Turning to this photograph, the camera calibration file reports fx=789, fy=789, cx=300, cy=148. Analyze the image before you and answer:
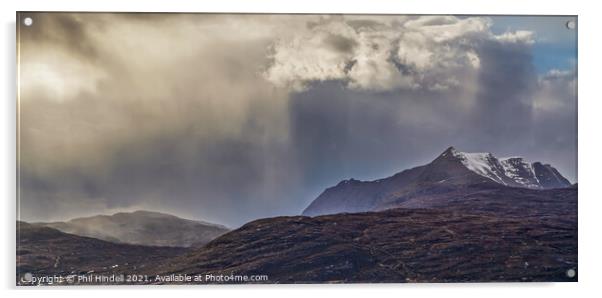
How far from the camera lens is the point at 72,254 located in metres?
3.68

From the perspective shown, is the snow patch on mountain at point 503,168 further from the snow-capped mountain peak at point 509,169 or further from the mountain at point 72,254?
the mountain at point 72,254

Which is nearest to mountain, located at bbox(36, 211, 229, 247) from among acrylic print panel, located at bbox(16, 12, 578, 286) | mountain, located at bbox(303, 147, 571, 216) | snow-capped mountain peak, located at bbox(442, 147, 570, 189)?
acrylic print panel, located at bbox(16, 12, 578, 286)

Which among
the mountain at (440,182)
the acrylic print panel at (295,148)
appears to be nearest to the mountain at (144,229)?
the acrylic print panel at (295,148)

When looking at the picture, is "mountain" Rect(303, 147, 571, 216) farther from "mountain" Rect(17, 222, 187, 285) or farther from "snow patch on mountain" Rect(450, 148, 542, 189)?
"mountain" Rect(17, 222, 187, 285)

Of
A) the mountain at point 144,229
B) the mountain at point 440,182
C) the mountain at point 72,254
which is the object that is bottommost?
the mountain at point 72,254

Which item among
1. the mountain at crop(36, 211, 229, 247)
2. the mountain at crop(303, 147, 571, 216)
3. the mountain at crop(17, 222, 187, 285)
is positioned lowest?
the mountain at crop(17, 222, 187, 285)

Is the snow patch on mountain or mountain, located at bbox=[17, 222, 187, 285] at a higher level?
the snow patch on mountain

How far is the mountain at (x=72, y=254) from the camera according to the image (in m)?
3.64

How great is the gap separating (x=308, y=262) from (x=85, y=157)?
1157 mm

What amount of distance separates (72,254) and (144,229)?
13.8 inches

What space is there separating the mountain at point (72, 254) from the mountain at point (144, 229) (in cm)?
3

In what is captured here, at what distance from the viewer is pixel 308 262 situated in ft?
12.2

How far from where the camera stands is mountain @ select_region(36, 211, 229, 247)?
3.69 m
